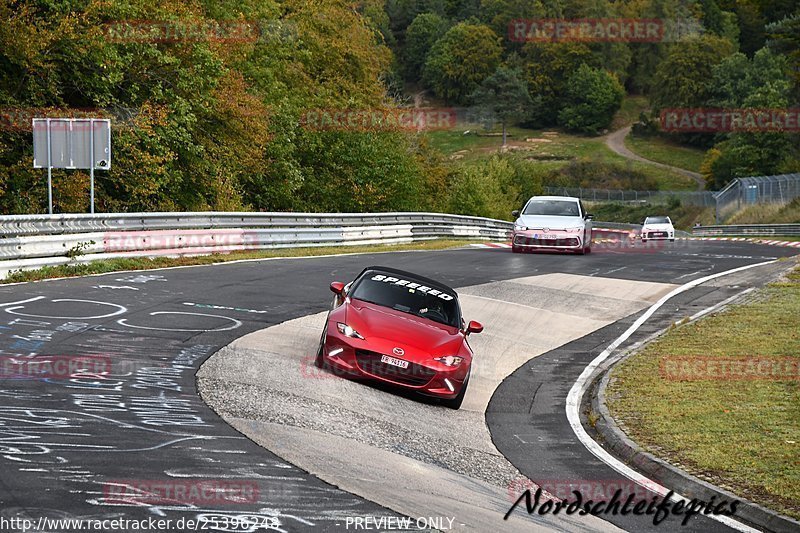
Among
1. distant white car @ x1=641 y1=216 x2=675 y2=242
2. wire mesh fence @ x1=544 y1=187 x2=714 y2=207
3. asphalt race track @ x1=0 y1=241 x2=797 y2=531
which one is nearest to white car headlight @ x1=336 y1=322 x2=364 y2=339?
asphalt race track @ x1=0 y1=241 x2=797 y2=531

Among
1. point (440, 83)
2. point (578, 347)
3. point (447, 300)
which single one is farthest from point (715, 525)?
point (440, 83)

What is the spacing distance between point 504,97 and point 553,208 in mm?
125987

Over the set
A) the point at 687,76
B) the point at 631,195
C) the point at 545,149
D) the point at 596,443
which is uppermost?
the point at 687,76

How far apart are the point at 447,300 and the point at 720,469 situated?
4.87m

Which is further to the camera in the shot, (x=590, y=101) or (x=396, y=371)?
(x=590, y=101)

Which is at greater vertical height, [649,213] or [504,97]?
[504,97]

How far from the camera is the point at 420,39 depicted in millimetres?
188625

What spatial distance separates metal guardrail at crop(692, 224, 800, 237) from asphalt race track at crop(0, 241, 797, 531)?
114 ft

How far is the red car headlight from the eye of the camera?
481 inches

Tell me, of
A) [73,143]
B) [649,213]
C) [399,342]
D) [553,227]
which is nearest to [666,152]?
[649,213]

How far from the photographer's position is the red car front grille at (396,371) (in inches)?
476

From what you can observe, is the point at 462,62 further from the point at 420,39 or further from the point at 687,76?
the point at 687,76

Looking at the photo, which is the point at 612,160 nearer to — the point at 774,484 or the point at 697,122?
the point at 697,122

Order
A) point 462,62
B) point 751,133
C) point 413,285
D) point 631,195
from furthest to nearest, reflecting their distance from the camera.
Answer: point 462,62
point 631,195
point 751,133
point 413,285
